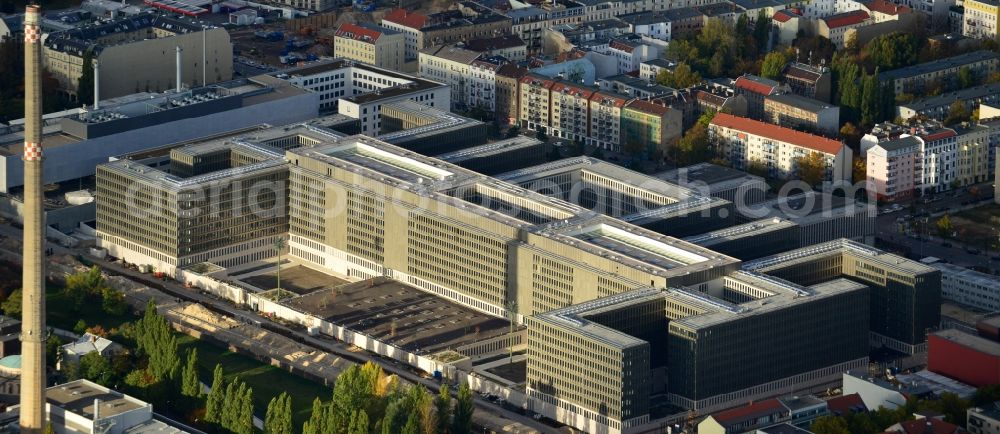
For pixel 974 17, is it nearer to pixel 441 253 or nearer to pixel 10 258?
pixel 441 253

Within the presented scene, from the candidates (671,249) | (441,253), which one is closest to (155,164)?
(441,253)

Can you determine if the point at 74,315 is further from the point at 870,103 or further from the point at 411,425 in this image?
A: the point at 870,103

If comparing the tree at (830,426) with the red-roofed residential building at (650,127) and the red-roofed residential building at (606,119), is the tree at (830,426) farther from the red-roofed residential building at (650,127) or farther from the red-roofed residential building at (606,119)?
the red-roofed residential building at (606,119)

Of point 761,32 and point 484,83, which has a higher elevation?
point 761,32

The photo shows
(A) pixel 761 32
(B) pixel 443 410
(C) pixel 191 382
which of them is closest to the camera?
(B) pixel 443 410

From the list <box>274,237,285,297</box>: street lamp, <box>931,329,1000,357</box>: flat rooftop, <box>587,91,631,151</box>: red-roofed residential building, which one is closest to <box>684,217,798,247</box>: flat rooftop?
<box>931,329,1000,357</box>: flat rooftop

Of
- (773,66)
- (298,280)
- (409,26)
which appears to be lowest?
(298,280)

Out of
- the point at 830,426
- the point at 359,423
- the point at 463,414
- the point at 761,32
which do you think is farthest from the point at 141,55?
the point at 830,426
